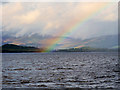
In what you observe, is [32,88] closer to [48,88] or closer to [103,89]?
[48,88]

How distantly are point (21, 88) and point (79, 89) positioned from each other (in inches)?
355

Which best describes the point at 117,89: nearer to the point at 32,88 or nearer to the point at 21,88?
the point at 32,88

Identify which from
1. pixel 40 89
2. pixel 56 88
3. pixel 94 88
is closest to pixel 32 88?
pixel 40 89

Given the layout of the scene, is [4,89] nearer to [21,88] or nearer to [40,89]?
[21,88]

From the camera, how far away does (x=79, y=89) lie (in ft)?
70.7

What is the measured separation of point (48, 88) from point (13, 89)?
532 centimetres

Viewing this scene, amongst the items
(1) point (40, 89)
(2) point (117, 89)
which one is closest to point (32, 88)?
(1) point (40, 89)

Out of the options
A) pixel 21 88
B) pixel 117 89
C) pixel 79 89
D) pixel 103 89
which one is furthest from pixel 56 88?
pixel 117 89

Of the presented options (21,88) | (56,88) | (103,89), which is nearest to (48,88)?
(56,88)

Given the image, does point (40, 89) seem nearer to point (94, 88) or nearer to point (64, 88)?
point (64, 88)

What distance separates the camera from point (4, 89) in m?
21.4

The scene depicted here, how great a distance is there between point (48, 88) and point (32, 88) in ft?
→ 8.31

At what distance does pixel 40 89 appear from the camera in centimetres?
2162

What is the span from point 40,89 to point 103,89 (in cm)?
949
